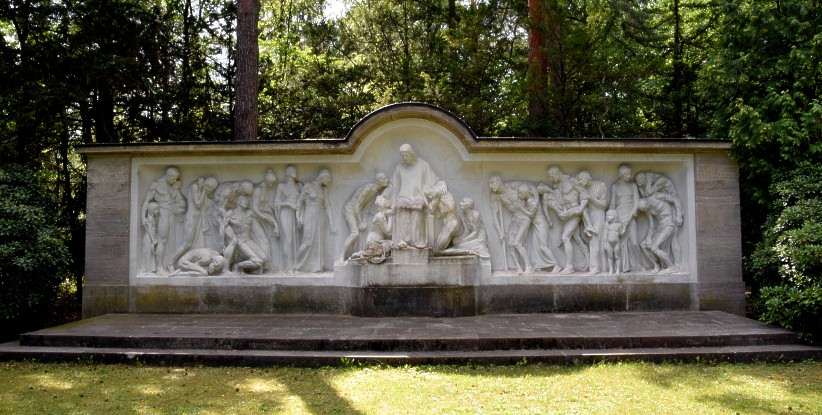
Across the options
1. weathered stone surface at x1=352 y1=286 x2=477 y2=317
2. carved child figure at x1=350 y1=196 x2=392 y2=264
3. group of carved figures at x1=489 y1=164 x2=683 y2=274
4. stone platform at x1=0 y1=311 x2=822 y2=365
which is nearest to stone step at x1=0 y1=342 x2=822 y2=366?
stone platform at x1=0 y1=311 x2=822 y2=365

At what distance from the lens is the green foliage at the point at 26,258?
9391 millimetres

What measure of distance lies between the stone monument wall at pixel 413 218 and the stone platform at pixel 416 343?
56.5 inches

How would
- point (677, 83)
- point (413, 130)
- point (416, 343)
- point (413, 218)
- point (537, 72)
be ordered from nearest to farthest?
point (416, 343), point (413, 218), point (413, 130), point (537, 72), point (677, 83)

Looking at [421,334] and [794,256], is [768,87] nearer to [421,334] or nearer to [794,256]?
[794,256]

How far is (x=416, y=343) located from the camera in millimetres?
7969

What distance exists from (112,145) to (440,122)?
18.2 ft

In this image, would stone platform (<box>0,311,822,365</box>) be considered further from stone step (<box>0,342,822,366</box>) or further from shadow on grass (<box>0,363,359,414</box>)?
shadow on grass (<box>0,363,359,414</box>)

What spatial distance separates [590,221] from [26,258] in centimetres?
883

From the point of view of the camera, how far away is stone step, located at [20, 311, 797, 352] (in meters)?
8.02

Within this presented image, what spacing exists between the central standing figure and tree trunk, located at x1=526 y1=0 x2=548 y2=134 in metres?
4.51

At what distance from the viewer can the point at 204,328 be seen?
895cm

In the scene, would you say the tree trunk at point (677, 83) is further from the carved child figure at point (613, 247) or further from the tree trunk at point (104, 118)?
the tree trunk at point (104, 118)

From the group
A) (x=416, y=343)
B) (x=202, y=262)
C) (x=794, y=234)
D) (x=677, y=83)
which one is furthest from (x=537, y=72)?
(x=416, y=343)

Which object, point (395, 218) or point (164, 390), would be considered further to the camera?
point (395, 218)
